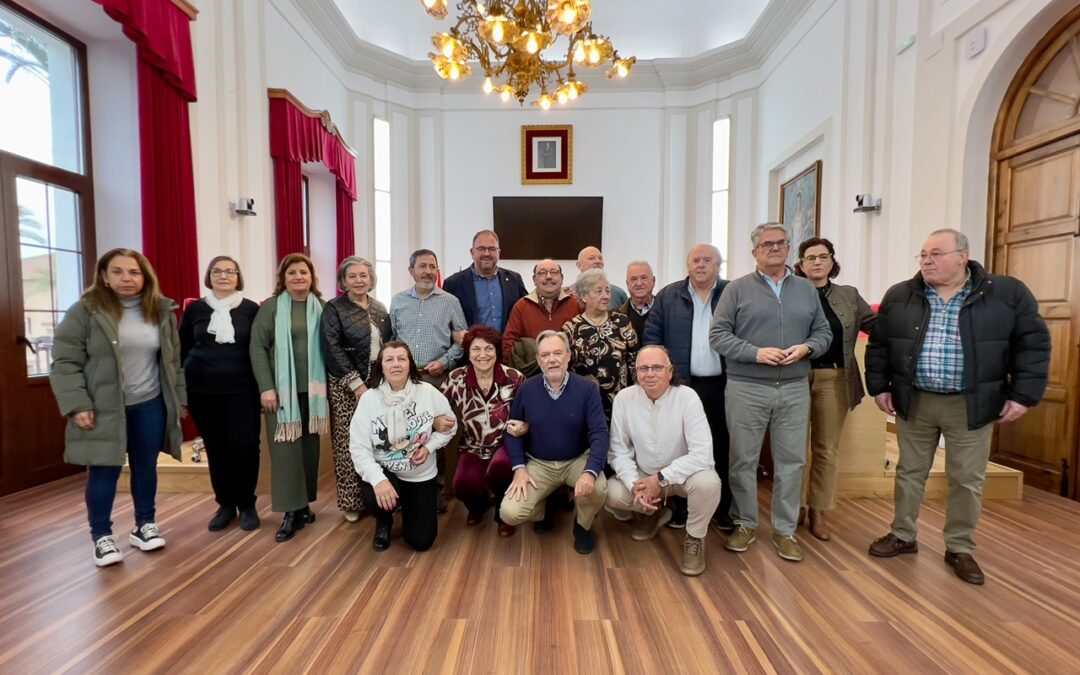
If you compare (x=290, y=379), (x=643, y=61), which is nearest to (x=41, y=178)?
(x=290, y=379)

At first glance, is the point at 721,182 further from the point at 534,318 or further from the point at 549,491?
the point at 549,491

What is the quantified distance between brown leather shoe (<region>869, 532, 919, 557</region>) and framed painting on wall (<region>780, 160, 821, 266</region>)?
141 inches

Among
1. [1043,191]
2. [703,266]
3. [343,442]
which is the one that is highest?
[1043,191]

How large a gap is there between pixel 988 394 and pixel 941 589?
85cm

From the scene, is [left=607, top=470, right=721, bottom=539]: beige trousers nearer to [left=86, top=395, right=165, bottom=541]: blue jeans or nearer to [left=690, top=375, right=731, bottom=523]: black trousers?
[left=690, top=375, right=731, bottom=523]: black trousers

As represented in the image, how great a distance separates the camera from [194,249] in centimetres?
382

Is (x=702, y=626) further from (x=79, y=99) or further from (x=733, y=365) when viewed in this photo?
(x=79, y=99)

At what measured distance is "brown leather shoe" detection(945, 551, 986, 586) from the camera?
221cm

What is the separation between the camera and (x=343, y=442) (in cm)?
285

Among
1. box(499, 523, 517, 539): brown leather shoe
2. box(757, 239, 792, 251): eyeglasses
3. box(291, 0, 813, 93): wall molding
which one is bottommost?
box(499, 523, 517, 539): brown leather shoe

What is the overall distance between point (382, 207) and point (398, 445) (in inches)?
232

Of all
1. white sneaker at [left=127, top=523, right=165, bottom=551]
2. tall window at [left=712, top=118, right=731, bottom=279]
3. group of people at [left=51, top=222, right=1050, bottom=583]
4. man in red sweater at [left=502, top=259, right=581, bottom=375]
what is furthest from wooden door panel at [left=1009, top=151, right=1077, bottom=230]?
white sneaker at [left=127, top=523, right=165, bottom=551]

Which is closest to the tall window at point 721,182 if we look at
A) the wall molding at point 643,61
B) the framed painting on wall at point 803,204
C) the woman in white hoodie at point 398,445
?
the wall molding at point 643,61

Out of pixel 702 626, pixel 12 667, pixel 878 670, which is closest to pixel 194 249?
pixel 12 667
